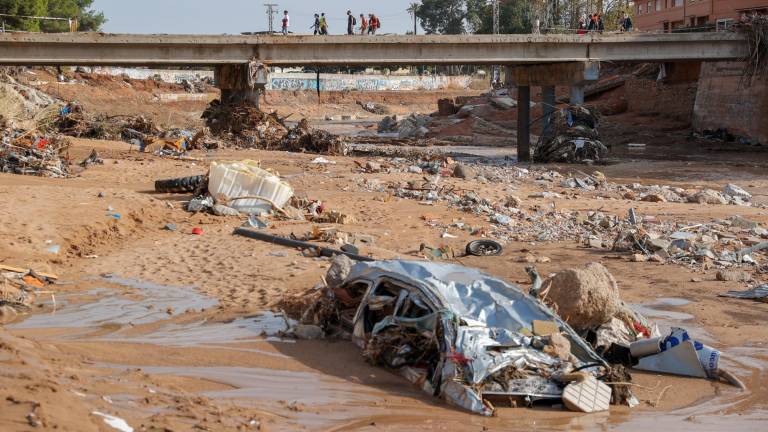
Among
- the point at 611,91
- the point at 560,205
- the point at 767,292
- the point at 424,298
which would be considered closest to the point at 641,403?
the point at 424,298

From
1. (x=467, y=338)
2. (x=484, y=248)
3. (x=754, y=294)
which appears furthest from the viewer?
(x=484, y=248)

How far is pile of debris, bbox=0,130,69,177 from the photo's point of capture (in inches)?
867

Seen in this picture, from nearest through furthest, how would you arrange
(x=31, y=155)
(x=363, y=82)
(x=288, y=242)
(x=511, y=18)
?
(x=288, y=242), (x=31, y=155), (x=363, y=82), (x=511, y=18)

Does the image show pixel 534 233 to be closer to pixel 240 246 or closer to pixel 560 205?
pixel 560 205

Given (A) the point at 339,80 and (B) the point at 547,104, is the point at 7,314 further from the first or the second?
(A) the point at 339,80

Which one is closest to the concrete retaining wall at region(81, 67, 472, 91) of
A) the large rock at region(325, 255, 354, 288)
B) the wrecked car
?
the large rock at region(325, 255, 354, 288)

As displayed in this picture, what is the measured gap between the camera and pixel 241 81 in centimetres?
3559

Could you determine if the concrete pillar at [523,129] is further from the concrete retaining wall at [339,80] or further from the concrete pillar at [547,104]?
the concrete retaining wall at [339,80]

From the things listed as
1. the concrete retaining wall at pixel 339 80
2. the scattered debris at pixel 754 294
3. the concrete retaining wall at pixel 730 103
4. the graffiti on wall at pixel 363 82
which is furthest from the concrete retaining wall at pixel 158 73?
the scattered debris at pixel 754 294

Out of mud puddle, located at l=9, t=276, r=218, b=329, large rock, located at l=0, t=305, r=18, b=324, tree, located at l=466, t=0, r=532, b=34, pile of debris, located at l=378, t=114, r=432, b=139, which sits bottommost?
pile of debris, located at l=378, t=114, r=432, b=139

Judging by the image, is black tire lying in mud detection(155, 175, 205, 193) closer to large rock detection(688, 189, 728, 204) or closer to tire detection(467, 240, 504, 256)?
tire detection(467, 240, 504, 256)

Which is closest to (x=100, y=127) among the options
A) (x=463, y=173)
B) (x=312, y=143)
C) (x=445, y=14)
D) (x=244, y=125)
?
(x=244, y=125)

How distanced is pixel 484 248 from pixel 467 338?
26.8 feet

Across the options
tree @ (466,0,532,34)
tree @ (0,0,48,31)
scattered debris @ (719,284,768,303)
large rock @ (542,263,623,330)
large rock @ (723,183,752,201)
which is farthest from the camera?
tree @ (466,0,532,34)
